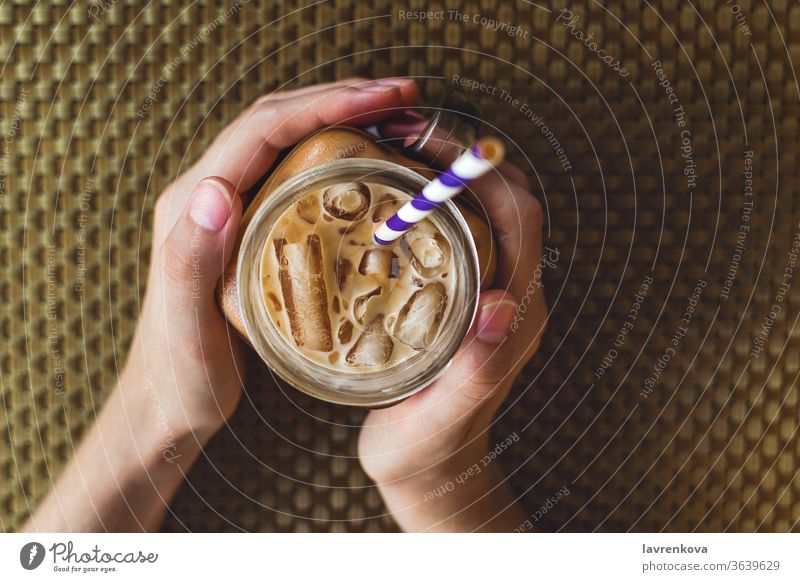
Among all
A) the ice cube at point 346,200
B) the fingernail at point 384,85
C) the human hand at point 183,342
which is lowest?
the human hand at point 183,342

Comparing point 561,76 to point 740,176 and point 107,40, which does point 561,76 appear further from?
point 107,40

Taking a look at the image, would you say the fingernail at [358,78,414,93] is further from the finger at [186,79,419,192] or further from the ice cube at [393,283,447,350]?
the ice cube at [393,283,447,350]

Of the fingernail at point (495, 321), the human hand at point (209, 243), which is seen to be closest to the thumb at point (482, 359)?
the fingernail at point (495, 321)

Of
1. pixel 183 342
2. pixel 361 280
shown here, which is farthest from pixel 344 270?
pixel 183 342

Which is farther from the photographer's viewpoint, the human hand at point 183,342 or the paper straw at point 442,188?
the human hand at point 183,342

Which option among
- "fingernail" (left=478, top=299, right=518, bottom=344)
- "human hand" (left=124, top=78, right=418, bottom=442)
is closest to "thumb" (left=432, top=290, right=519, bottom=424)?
"fingernail" (left=478, top=299, right=518, bottom=344)

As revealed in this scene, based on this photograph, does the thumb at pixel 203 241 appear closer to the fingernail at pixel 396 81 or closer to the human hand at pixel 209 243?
the human hand at pixel 209 243
